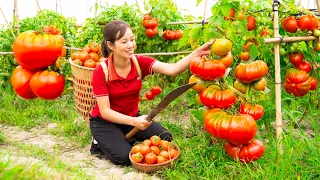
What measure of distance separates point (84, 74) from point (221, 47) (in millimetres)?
1349

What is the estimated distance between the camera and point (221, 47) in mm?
2330

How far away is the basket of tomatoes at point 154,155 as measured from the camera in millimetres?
2643

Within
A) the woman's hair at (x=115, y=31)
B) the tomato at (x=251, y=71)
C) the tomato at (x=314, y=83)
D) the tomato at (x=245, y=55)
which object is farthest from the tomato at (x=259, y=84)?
the woman's hair at (x=115, y=31)

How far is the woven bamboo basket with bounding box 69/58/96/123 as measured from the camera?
10.8ft

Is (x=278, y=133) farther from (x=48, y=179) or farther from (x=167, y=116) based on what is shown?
(x=48, y=179)

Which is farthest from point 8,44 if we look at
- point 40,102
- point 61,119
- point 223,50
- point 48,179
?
point 48,179

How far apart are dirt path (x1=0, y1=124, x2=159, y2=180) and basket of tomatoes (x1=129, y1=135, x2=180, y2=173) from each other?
6cm

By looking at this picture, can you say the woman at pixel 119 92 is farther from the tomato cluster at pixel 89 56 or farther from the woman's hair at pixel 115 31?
the tomato cluster at pixel 89 56

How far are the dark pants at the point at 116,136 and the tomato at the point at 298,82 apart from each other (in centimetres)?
94

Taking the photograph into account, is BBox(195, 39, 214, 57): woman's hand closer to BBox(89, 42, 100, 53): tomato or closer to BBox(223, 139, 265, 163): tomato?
BBox(223, 139, 265, 163): tomato

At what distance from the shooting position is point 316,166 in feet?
7.66

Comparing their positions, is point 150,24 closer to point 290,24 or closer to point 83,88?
point 83,88

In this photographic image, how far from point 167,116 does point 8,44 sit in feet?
5.93

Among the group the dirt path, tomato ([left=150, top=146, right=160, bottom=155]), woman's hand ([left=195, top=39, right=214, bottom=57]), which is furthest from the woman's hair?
the dirt path
